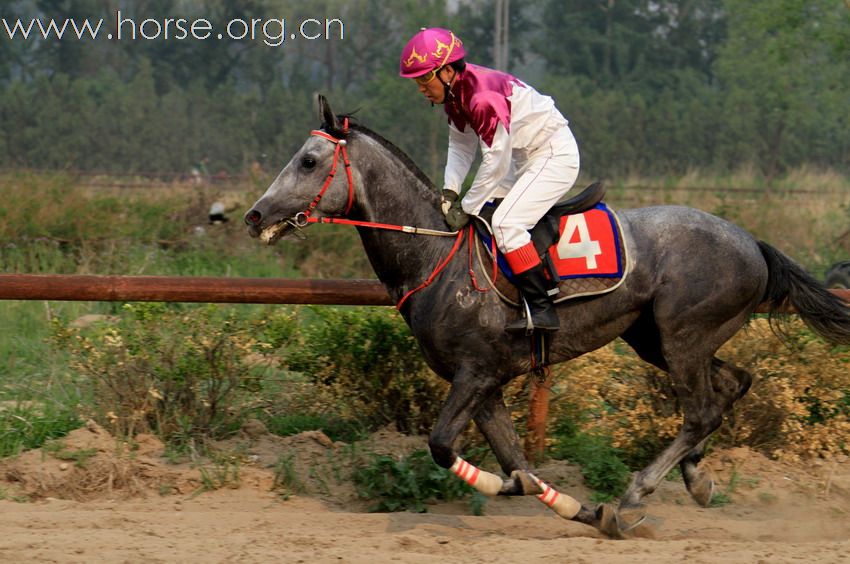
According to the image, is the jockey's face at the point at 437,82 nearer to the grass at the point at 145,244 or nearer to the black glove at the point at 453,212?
the black glove at the point at 453,212

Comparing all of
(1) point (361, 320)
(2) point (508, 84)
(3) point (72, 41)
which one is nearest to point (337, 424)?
(1) point (361, 320)

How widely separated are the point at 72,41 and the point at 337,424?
34.7 meters

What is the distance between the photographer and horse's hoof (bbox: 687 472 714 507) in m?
5.89

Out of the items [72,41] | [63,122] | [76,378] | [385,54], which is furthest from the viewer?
[385,54]

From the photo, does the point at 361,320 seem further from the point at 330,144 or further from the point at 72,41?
the point at 72,41

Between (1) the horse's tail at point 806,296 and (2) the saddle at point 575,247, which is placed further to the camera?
(1) the horse's tail at point 806,296

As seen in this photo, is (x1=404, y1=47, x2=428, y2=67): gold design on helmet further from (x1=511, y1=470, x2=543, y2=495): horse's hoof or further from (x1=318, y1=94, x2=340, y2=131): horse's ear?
(x1=511, y1=470, x2=543, y2=495): horse's hoof

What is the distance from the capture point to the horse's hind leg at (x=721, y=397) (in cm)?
589

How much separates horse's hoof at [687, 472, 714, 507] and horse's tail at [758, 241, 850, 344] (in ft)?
3.29

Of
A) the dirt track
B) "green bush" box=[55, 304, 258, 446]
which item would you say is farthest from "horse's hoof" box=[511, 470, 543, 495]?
"green bush" box=[55, 304, 258, 446]

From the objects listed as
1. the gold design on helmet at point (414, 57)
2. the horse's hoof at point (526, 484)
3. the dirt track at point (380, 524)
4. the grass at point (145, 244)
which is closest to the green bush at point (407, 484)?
the dirt track at point (380, 524)

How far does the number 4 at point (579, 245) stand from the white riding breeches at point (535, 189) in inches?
6.5

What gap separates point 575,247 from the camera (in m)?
5.41

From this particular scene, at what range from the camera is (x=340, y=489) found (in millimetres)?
6070
